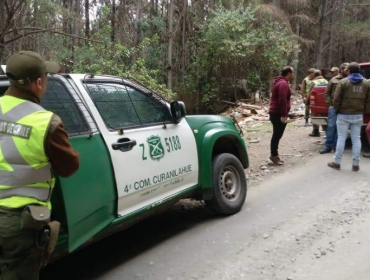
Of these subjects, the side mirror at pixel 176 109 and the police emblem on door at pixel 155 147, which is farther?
the side mirror at pixel 176 109

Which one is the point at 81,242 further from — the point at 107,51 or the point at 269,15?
the point at 269,15

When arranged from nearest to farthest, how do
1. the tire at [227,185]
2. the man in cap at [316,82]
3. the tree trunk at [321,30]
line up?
1. the tire at [227,185]
2. the man in cap at [316,82]
3. the tree trunk at [321,30]

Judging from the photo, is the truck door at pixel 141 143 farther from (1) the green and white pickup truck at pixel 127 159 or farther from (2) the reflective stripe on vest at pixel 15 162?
(2) the reflective stripe on vest at pixel 15 162

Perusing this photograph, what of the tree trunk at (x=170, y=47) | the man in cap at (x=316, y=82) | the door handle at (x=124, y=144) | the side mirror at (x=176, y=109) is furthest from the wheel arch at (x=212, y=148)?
the tree trunk at (x=170, y=47)

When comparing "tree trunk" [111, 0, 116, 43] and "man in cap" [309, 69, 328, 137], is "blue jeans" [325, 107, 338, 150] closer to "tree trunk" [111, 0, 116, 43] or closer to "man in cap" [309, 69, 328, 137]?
"man in cap" [309, 69, 328, 137]

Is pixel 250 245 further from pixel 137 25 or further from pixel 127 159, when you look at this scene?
pixel 137 25

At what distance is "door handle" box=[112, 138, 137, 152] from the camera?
11.4ft

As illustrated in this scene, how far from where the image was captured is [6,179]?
2213 millimetres

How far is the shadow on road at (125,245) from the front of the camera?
377 cm

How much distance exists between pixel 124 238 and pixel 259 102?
14748 mm

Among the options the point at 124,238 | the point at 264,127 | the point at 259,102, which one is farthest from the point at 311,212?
the point at 259,102

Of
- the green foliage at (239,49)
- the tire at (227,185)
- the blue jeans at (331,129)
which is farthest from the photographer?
the green foliage at (239,49)

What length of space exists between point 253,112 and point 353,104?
30.0 ft

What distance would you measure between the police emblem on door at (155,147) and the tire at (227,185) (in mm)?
987
